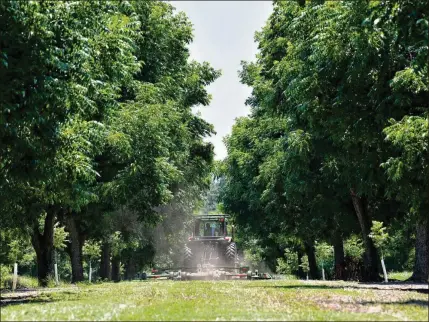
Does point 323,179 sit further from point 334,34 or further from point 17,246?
point 17,246

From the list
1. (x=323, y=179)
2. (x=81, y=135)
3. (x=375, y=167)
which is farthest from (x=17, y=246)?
(x=375, y=167)

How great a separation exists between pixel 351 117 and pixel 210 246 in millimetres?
25763

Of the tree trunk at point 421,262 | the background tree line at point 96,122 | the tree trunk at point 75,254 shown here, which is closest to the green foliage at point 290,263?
the background tree line at point 96,122

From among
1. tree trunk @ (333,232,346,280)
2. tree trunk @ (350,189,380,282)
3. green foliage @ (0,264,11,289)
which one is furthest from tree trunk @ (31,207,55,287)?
green foliage @ (0,264,11,289)

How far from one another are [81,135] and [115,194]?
875cm

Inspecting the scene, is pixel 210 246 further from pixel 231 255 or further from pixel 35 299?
pixel 35 299

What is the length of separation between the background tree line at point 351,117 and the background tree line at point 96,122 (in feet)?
17.5

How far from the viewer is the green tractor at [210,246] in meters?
40.5

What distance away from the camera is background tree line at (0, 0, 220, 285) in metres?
13.0

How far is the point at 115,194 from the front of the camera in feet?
82.1

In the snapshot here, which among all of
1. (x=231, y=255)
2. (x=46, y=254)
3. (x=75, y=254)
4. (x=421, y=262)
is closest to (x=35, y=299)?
(x=46, y=254)

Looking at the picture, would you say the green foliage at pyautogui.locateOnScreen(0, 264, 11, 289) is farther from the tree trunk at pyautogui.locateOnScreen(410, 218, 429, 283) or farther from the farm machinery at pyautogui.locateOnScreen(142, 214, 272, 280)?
the tree trunk at pyautogui.locateOnScreen(410, 218, 429, 283)

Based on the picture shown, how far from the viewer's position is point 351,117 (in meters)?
17.9

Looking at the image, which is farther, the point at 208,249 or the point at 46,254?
the point at 208,249
